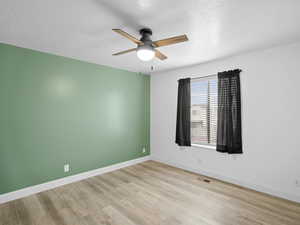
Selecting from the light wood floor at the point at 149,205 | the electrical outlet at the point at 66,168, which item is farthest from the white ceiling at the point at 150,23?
the light wood floor at the point at 149,205

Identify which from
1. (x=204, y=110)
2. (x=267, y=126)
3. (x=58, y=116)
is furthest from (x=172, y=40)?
(x=58, y=116)

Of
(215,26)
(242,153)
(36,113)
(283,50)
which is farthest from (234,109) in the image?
(36,113)

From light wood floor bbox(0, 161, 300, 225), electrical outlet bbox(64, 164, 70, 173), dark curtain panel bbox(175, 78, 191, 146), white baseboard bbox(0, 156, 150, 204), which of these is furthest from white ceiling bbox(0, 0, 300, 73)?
light wood floor bbox(0, 161, 300, 225)

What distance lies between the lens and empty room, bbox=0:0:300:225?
5.95 ft

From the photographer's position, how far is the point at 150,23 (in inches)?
73.2

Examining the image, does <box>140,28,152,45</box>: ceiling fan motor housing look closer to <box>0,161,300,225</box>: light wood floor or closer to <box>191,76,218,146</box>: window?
<box>191,76,218,146</box>: window

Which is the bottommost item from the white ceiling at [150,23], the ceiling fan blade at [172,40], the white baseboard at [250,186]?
the white baseboard at [250,186]

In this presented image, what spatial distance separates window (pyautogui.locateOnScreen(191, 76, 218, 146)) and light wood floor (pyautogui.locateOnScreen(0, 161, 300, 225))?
97 centimetres

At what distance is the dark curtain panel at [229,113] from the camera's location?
115 inches

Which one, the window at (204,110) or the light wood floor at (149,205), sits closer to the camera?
the light wood floor at (149,205)

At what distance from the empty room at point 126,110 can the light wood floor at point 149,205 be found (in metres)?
0.02

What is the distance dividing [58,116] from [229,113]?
3.44m

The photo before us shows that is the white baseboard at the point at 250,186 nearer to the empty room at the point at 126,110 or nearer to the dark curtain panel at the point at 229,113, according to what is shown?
the empty room at the point at 126,110

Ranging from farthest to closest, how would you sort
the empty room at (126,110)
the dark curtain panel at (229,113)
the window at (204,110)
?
the window at (204,110) < the dark curtain panel at (229,113) < the empty room at (126,110)
